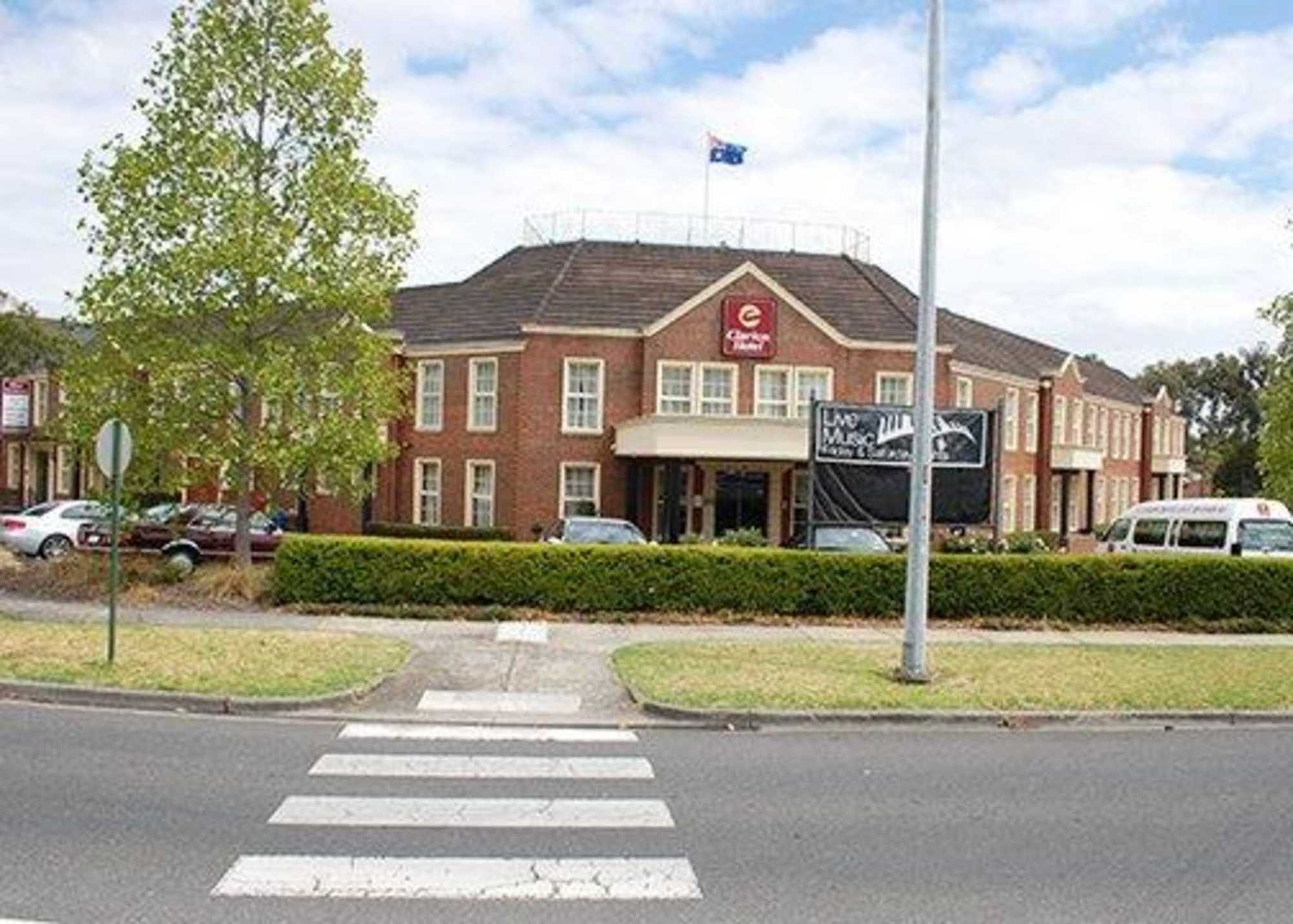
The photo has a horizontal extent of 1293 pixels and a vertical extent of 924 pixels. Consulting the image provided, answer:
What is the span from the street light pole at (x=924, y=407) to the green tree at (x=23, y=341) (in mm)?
48810

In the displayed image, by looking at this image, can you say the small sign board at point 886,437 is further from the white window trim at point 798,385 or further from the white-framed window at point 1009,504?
the white-framed window at point 1009,504

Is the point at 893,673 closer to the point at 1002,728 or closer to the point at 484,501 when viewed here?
the point at 1002,728

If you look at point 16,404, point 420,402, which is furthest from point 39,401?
point 420,402

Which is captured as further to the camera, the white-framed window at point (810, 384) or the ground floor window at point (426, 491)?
the ground floor window at point (426, 491)

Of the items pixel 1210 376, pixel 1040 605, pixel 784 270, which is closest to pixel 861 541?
pixel 1040 605

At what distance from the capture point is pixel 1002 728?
37.4 ft

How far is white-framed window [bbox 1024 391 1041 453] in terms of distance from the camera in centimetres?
4478

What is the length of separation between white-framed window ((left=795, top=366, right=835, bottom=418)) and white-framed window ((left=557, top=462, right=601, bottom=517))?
20.3ft

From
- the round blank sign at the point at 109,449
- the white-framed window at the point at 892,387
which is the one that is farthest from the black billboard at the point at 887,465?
the white-framed window at the point at 892,387

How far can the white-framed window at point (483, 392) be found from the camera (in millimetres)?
35500

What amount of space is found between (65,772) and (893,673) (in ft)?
27.7

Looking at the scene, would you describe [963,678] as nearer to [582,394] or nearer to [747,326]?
[747,326]

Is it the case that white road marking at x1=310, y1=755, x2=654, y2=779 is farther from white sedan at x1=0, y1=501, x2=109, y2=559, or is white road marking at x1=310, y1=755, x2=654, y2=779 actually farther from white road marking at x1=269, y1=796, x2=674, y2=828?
white sedan at x1=0, y1=501, x2=109, y2=559

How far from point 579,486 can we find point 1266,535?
17.7 meters
